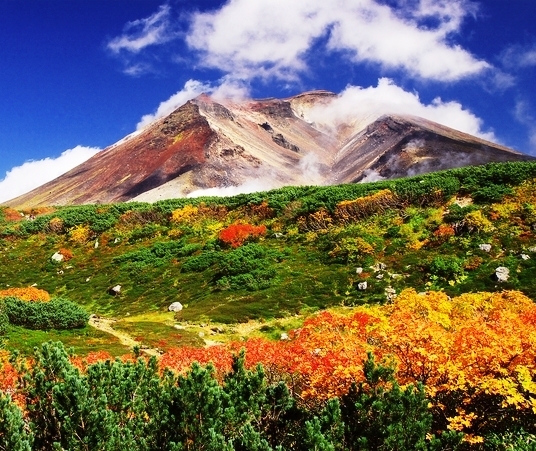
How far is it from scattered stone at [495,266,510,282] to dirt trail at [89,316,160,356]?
78.8ft

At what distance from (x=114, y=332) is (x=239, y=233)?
22.1 metres

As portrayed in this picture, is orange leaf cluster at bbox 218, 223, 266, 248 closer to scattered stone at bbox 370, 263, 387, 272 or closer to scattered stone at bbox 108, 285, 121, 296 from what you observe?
scattered stone at bbox 108, 285, 121, 296

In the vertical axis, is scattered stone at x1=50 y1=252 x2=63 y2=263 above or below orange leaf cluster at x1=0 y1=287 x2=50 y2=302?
above

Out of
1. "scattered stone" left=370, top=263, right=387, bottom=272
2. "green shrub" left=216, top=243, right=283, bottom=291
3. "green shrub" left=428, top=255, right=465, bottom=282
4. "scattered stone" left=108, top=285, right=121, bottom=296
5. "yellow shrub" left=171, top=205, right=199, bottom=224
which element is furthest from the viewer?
"yellow shrub" left=171, top=205, right=199, bottom=224

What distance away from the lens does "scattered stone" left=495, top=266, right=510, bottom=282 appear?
109 feet

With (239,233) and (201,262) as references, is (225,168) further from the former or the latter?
(201,262)

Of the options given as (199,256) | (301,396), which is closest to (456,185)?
(199,256)

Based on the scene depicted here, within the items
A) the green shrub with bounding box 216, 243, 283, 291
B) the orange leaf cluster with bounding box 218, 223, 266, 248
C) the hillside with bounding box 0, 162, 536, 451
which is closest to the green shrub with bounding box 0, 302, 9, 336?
the hillside with bounding box 0, 162, 536, 451

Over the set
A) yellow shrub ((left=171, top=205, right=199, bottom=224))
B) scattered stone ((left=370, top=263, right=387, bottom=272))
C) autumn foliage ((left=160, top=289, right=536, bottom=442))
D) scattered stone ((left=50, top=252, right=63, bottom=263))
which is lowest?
autumn foliage ((left=160, top=289, right=536, bottom=442))

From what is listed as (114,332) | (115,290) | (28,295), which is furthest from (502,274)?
(28,295)

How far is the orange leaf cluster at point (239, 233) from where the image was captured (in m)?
51.0

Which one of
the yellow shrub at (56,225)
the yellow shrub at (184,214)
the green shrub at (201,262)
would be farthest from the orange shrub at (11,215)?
the green shrub at (201,262)

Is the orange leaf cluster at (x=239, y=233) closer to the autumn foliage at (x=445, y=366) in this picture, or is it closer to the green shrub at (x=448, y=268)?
the green shrub at (x=448, y=268)

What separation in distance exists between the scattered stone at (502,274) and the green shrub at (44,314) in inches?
1150
